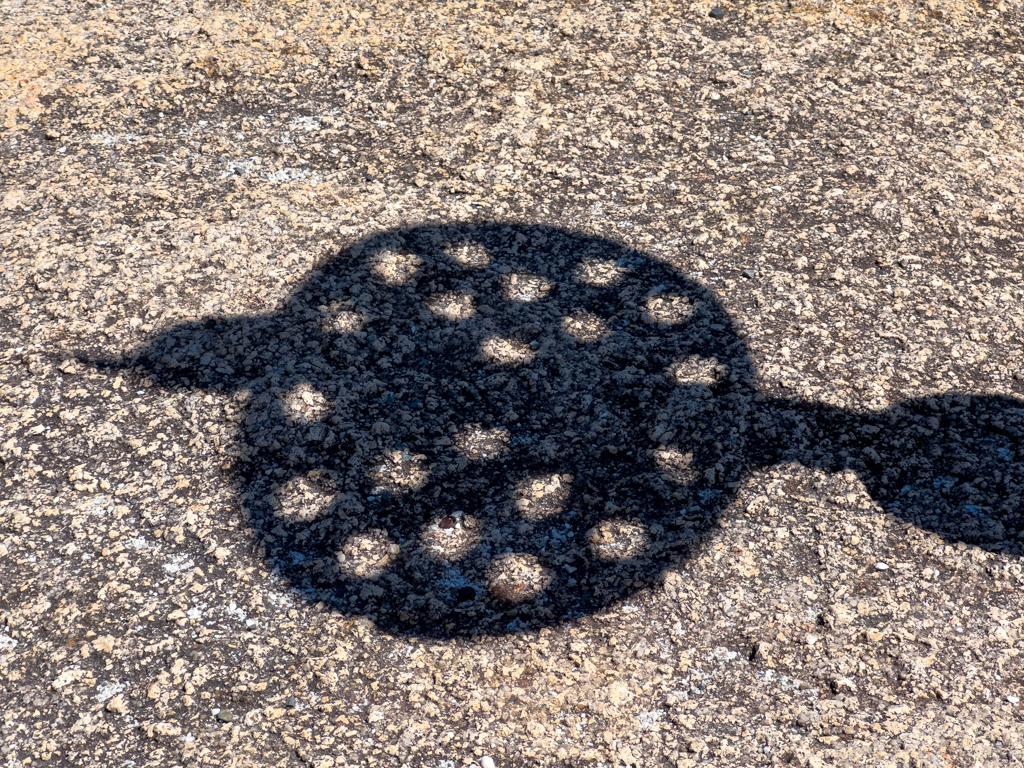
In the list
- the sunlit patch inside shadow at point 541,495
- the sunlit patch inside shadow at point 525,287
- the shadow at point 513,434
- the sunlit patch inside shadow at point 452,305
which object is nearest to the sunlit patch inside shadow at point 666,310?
the shadow at point 513,434

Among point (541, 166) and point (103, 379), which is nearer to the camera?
point (103, 379)

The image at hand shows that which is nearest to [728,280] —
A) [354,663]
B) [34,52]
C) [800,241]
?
[800,241]

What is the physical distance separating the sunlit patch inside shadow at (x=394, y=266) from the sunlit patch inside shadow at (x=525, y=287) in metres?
0.29

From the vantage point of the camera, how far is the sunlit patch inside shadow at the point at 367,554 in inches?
83.7

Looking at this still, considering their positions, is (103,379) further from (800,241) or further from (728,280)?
(800,241)

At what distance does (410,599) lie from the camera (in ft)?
6.79

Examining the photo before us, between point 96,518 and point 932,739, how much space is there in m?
1.94

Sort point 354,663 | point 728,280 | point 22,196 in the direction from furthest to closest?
point 22,196 → point 728,280 → point 354,663

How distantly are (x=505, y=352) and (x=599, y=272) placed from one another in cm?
44

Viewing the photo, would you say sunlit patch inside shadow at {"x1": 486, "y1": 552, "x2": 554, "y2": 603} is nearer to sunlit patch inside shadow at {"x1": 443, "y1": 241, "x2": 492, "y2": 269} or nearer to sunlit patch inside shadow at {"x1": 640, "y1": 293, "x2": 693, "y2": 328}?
sunlit patch inside shadow at {"x1": 640, "y1": 293, "x2": 693, "y2": 328}

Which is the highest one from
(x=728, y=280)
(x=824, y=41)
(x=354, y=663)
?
(x=824, y=41)

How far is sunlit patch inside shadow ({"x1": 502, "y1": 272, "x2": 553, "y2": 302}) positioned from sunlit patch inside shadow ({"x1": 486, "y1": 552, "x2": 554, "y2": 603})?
89 centimetres

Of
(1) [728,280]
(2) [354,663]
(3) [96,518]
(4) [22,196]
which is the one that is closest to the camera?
(2) [354,663]

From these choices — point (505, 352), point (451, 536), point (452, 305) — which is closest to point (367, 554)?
point (451, 536)
